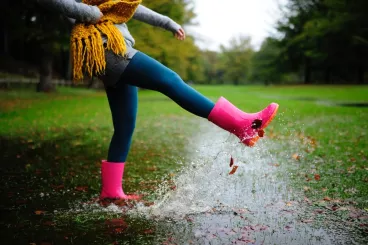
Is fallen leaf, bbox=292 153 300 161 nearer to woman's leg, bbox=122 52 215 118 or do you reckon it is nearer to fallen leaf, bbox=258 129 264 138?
fallen leaf, bbox=258 129 264 138

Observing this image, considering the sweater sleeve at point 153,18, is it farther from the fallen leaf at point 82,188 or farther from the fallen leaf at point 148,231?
the fallen leaf at point 148,231

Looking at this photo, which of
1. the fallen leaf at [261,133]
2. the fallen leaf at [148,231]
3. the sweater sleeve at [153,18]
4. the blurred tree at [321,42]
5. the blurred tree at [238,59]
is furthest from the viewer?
the blurred tree at [238,59]

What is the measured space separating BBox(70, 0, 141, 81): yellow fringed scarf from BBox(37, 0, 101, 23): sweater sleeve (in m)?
0.09

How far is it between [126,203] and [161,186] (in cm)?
71

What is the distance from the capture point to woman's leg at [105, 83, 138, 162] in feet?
11.4

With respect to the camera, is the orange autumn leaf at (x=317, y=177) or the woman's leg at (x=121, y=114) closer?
the woman's leg at (x=121, y=114)

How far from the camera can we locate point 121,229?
2693 millimetres

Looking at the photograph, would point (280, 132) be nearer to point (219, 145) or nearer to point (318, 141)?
point (318, 141)

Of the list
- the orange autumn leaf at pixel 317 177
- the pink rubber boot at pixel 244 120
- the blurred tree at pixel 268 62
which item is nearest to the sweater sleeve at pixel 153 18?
the pink rubber boot at pixel 244 120

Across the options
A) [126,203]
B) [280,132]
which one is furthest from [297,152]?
[126,203]

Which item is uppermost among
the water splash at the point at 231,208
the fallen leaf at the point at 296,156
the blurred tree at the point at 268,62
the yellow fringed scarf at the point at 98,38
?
the blurred tree at the point at 268,62

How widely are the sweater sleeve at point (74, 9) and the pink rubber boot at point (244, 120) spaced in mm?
1152

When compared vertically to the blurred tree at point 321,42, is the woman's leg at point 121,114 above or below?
below

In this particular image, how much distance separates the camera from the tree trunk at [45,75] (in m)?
25.9
